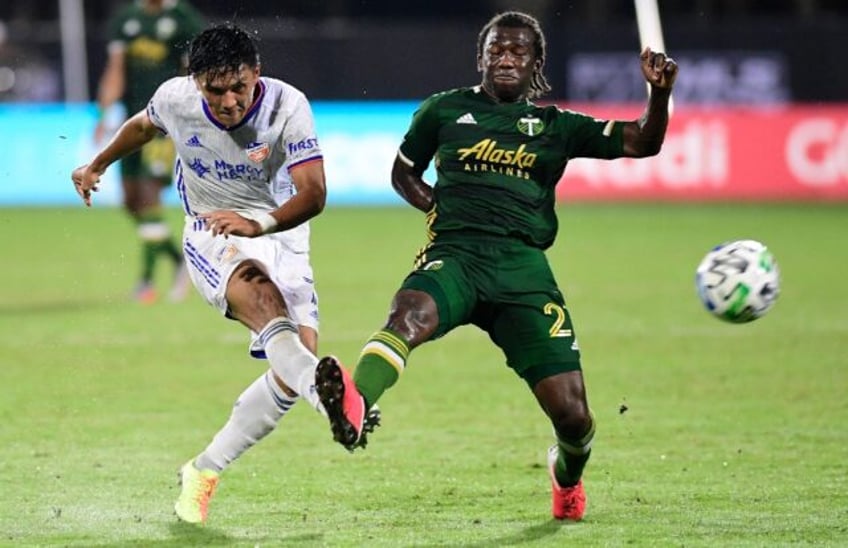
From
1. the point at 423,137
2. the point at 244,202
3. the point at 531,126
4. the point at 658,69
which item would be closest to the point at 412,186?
the point at 423,137

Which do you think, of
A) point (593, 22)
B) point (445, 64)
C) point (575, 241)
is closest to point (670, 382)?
point (575, 241)

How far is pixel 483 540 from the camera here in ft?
20.3

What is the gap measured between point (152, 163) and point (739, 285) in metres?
8.25

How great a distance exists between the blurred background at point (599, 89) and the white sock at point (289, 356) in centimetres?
1691

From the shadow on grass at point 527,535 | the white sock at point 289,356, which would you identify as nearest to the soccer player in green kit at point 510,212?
the shadow on grass at point 527,535

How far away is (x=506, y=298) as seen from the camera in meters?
6.53

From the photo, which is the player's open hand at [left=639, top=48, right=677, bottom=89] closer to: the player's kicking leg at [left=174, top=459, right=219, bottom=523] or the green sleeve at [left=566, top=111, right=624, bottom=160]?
the green sleeve at [left=566, top=111, right=624, bottom=160]

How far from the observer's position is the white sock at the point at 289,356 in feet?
20.1

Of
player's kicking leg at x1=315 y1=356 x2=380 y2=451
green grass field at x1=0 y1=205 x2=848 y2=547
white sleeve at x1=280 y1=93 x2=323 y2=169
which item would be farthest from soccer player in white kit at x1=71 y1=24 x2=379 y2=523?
green grass field at x1=0 y1=205 x2=848 y2=547

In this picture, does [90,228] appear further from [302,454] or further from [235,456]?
[235,456]

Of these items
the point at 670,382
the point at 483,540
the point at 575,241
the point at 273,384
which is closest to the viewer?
the point at 483,540

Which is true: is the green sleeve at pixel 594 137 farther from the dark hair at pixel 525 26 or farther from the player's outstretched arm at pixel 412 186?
the player's outstretched arm at pixel 412 186

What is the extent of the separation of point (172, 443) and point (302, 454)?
0.73 metres

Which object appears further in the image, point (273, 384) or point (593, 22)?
point (593, 22)
